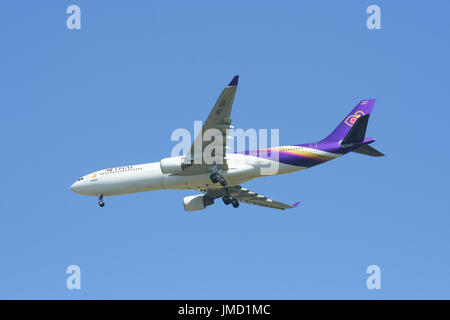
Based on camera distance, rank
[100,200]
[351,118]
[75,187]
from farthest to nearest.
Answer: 1. [75,187]
2. [100,200]
3. [351,118]

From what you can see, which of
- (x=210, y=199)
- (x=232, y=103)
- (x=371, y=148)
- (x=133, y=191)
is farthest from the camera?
(x=210, y=199)

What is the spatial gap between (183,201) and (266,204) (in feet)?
21.0

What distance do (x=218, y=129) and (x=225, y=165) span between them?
14.6 feet

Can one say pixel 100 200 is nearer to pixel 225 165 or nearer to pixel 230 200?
pixel 230 200

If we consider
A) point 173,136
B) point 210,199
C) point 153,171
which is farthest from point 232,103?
point 210,199

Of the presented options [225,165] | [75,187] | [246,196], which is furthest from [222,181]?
[75,187]

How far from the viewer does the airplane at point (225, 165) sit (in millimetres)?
43031

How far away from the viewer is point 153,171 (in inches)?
1790

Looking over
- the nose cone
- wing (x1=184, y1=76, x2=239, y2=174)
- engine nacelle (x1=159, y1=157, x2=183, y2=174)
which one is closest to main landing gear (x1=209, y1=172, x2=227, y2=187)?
wing (x1=184, y1=76, x2=239, y2=174)

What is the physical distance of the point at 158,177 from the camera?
148ft

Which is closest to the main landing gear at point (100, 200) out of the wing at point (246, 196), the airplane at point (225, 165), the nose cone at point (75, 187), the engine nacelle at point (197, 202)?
the airplane at point (225, 165)

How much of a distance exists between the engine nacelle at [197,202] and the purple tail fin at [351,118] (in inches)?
403

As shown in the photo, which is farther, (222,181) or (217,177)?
(222,181)

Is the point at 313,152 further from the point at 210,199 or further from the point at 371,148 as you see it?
the point at 210,199
